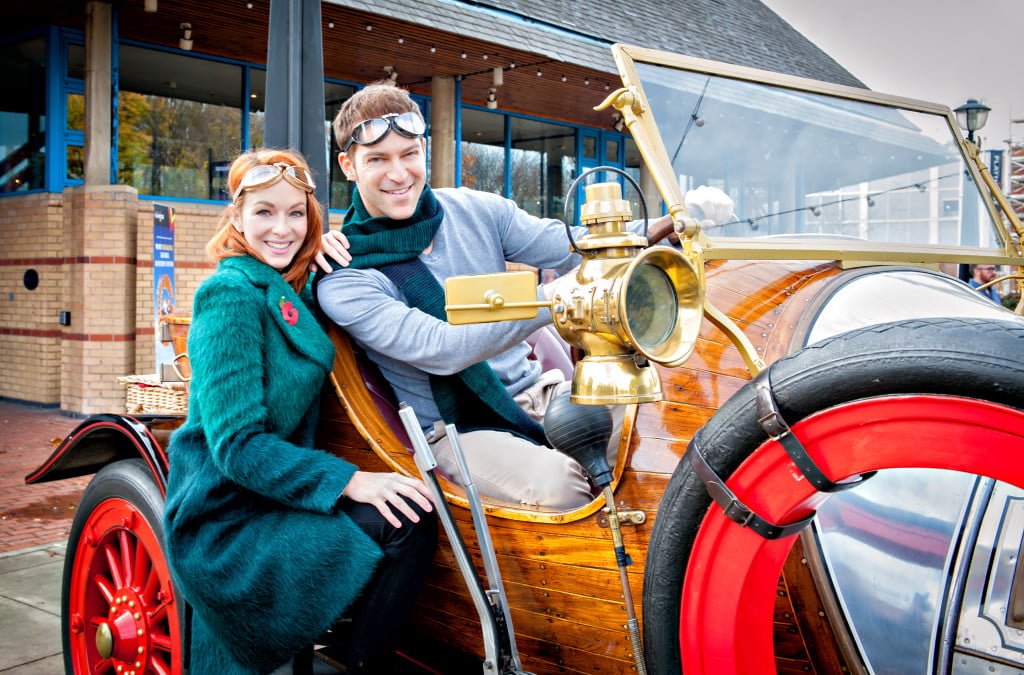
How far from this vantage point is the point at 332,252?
7.66ft

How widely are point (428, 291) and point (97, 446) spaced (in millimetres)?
1172

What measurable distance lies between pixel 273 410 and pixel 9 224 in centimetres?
943

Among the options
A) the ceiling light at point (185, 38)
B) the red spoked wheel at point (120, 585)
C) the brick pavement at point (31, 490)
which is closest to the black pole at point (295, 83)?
the red spoked wheel at point (120, 585)

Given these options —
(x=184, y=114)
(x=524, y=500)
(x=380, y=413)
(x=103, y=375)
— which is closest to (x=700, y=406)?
(x=524, y=500)

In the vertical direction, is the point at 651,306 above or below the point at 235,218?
below

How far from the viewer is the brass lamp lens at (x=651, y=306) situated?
142 cm

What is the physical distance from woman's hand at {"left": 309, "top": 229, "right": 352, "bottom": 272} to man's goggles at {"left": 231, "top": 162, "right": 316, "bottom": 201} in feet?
0.49

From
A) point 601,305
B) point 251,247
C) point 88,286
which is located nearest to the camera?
point 601,305

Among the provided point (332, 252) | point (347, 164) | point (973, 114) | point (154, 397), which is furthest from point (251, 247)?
point (973, 114)

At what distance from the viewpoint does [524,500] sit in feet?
6.44

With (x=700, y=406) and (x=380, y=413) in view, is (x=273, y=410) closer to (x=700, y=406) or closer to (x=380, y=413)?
(x=380, y=413)

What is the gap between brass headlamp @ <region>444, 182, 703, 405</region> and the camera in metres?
1.43

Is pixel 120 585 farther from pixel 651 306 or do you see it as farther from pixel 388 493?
pixel 651 306

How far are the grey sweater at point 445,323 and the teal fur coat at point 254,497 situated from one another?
153mm
